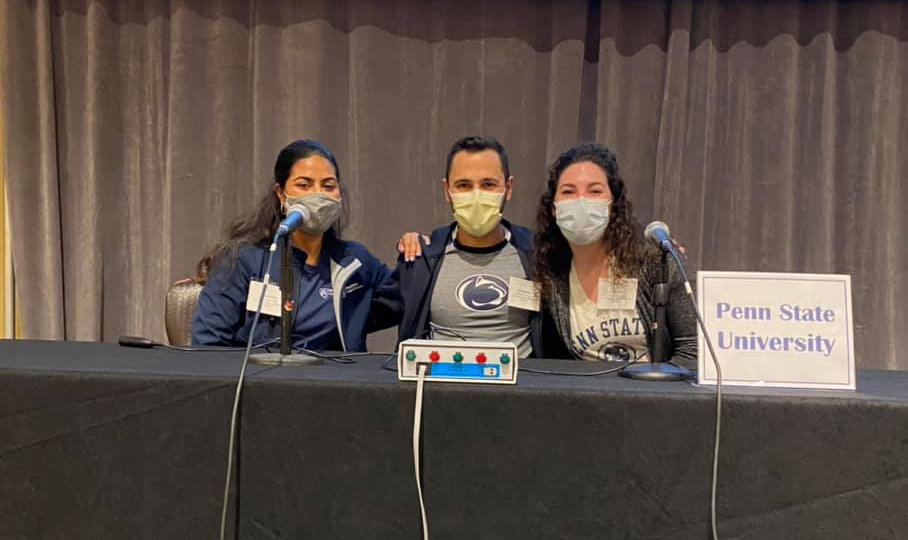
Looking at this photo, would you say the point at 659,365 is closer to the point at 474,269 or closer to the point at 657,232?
the point at 657,232

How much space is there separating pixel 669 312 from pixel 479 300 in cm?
49

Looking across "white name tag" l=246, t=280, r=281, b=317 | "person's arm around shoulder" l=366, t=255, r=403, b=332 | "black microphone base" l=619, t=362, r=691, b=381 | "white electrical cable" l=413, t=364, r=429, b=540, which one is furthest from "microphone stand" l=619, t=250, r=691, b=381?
"person's arm around shoulder" l=366, t=255, r=403, b=332

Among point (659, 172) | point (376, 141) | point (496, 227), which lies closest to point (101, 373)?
point (496, 227)

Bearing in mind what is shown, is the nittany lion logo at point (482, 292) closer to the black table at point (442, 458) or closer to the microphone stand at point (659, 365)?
the microphone stand at point (659, 365)

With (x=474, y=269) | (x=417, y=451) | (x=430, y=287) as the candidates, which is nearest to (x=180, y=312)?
(x=430, y=287)

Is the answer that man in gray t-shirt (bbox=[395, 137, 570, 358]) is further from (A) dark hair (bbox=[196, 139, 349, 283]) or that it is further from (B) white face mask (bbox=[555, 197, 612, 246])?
(A) dark hair (bbox=[196, 139, 349, 283])

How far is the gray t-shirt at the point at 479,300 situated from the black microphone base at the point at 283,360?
617mm

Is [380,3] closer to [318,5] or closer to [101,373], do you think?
[318,5]

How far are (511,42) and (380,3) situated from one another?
521 millimetres

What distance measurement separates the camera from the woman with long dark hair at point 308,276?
5.64ft

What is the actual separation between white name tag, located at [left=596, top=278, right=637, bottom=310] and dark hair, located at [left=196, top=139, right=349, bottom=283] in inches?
29.6

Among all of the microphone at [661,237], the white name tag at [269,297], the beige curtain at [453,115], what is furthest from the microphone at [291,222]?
the beige curtain at [453,115]

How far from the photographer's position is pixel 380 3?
8.27 feet

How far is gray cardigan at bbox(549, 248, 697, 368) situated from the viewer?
1.37 metres
